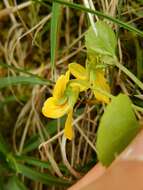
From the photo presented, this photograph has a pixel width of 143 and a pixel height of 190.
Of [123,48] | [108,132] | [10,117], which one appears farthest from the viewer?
[10,117]

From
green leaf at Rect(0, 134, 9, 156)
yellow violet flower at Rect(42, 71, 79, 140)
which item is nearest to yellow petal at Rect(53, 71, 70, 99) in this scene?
yellow violet flower at Rect(42, 71, 79, 140)

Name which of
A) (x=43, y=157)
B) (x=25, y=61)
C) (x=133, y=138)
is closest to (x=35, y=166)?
(x=43, y=157)

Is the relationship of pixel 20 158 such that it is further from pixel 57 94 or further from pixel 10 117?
pixel 57 94

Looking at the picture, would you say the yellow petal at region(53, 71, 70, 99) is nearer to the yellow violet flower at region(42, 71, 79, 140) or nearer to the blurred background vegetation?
the yellow violet flower at region(42, 71, 79, 140)

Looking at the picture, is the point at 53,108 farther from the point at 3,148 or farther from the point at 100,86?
the point at 3,148

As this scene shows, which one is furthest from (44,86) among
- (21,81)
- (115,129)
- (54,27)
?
(115,129)

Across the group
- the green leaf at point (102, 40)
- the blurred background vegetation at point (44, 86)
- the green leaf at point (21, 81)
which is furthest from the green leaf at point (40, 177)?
the green leaf at point (102, 40)
